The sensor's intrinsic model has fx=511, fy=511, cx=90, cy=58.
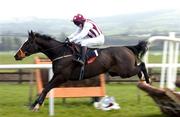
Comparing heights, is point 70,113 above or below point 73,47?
below

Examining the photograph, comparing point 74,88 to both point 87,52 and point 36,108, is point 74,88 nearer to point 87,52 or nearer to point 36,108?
point 87,52

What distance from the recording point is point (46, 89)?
966cm

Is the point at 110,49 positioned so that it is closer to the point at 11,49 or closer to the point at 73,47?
the point at 73,47

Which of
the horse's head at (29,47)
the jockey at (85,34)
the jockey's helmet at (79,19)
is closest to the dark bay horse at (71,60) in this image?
the horse's head at (29,47)

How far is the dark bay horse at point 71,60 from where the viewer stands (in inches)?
393

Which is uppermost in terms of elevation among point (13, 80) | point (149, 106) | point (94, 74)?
point (94, 74)

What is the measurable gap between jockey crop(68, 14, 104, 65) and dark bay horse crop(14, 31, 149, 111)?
36 cm

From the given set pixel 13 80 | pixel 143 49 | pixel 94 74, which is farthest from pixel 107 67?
pixel 13 80

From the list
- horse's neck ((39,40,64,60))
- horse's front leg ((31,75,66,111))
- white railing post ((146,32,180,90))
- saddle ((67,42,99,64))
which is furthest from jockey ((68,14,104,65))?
white railing post ((146,32,180,90))

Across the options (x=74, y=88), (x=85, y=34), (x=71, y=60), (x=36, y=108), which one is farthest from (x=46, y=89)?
(x=74, y=88)

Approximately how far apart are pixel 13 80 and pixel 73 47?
11.2m

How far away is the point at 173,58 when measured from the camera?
11164mm

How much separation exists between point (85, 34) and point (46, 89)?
1.63m

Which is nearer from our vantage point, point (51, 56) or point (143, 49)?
point (51, 56)
